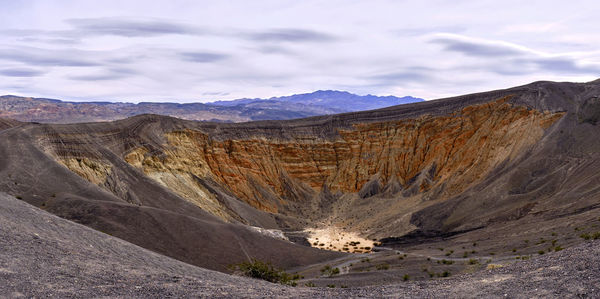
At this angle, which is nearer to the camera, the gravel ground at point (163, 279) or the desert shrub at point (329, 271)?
the gravel ground at point (163, 279)

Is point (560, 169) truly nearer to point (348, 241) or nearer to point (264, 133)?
point (348, 241)

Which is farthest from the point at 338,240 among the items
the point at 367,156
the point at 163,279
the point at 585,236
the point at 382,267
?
the point at 163,279

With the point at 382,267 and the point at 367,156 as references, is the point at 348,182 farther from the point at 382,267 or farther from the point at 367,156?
the point at 382,267

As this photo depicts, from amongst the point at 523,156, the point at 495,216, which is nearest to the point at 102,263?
the point at 495,216

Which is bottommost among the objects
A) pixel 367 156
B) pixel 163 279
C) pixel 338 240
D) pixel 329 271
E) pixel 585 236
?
pixel 338 240

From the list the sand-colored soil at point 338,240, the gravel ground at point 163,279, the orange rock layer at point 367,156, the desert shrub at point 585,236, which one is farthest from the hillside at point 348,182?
the gravel ground at point 163,279

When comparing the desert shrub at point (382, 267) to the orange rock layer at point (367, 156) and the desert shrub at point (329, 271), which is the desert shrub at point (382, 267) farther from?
the orange rock layer at point (367, 156)

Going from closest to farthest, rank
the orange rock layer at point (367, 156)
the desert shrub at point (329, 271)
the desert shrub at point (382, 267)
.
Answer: the desert shrub at point (382, 267)
the desert shrub at point (329, 271)
the orange rock layer at point (367, 156)

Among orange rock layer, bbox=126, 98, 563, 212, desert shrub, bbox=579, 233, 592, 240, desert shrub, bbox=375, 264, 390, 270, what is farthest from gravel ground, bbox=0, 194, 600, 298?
orange rock layer, bbox=126, 98, 563, 212
